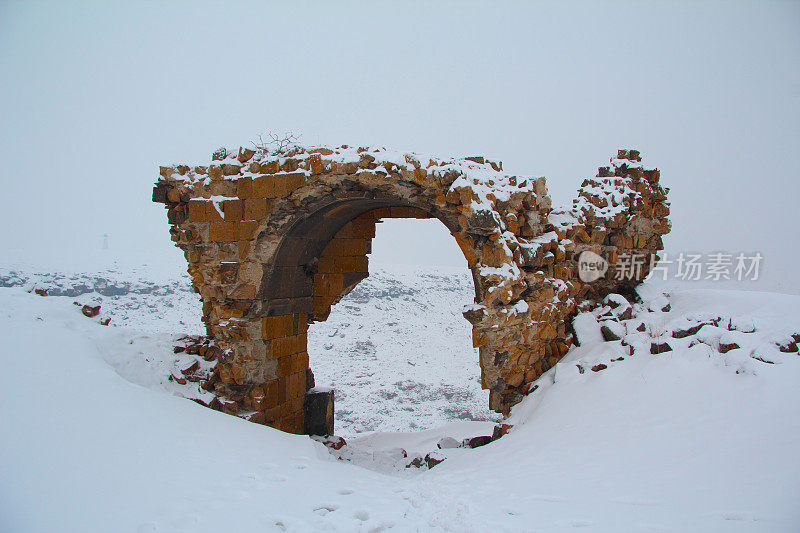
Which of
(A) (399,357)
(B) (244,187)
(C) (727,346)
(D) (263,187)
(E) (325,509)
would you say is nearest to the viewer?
(E) (325,509)

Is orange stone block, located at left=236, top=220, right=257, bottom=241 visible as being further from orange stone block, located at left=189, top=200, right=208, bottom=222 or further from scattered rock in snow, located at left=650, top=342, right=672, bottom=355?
scattered rock in snow, located at left=650, top=342, right=672, bottom=355

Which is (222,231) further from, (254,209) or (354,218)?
(354,218)

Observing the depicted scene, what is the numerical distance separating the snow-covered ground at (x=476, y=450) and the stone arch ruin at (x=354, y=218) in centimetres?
60

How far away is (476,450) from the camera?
189 inches

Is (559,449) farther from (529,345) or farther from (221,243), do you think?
(221,243)

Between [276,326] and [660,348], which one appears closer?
[660,348]

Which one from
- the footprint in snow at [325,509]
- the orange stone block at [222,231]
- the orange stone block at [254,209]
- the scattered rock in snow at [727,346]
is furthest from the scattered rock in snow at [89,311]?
the scattered rock in snow at [727,346]

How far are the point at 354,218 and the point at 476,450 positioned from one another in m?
4.50

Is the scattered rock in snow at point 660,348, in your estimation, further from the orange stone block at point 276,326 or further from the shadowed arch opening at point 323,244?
the orange stone block at point 276,326

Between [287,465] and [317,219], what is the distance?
377 centimetres

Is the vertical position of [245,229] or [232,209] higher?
[232,209]

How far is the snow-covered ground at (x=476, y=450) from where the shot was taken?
280 cm

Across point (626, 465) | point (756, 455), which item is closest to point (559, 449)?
point (626, 465)

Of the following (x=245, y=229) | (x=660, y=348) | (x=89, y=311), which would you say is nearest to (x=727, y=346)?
(x=660, y=348)
